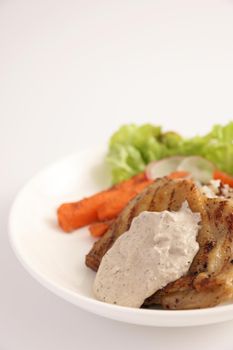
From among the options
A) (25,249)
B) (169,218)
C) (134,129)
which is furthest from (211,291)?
(134,129)

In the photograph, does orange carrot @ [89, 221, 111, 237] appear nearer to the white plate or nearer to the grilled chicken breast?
the white plate

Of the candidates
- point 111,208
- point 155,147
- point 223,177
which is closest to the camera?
point 111,208

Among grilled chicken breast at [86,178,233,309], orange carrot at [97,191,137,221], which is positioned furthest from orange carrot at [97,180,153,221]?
grilled chicken breast at [86,178,233,309]

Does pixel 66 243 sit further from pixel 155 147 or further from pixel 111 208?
pixel 155 147

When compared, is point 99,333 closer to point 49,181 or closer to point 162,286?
point 162,286

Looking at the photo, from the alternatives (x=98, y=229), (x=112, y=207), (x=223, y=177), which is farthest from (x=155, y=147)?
(x=98, y=229)
